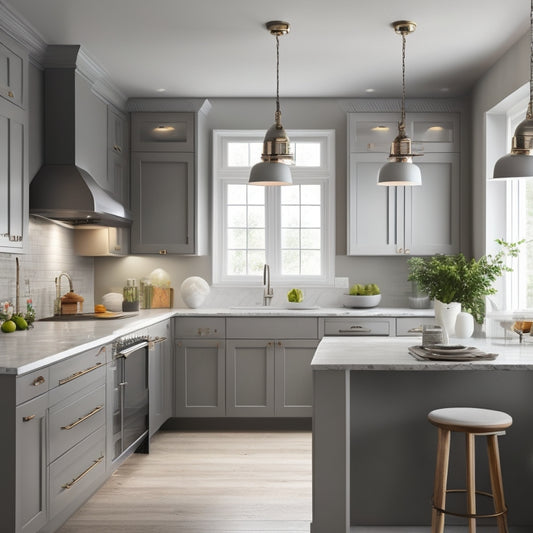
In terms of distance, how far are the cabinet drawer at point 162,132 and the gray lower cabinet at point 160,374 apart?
1485mm

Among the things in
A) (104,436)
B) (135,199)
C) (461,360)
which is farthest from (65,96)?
(461,360)

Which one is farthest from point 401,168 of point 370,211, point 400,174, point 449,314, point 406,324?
point 370,211

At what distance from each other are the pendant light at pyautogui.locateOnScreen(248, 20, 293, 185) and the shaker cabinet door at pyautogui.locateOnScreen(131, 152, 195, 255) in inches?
66.2

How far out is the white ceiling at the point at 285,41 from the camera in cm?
393

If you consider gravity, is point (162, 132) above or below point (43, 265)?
above

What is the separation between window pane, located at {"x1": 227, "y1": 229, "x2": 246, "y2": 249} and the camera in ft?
20.2

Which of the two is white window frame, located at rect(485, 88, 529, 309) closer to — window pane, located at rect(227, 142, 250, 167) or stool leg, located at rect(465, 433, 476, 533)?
window pane, located at rect(227, 142, 250, 167)

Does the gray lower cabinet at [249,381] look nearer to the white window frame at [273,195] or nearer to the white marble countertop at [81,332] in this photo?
the white marble countertop at [81,332]

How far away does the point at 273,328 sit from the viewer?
5.41 metres

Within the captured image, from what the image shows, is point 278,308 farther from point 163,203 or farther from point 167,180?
point 167,180

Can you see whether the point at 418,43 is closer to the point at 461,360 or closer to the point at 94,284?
the point at 461,360

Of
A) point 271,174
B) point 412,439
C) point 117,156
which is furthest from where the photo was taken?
point 117,156

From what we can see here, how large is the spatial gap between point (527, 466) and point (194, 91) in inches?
154

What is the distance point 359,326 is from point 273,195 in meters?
1.46
